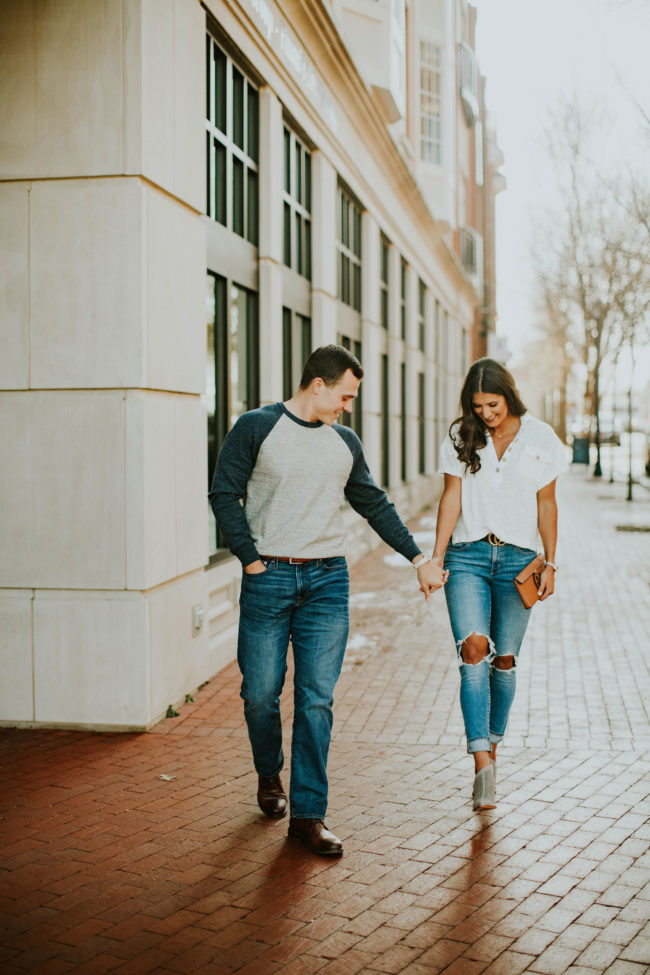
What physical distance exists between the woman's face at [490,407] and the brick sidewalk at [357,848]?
5.75 feet

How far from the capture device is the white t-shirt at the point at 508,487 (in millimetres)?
4645

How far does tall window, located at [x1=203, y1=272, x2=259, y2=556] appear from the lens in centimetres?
794

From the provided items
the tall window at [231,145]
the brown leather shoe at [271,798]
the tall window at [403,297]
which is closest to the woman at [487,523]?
the brown leather shoe at [271,798]

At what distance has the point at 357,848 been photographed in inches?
167

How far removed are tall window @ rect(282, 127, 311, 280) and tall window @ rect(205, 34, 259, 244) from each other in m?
1.23

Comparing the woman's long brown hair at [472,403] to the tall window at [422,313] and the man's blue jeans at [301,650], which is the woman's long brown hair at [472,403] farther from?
the tall window at [422,313]

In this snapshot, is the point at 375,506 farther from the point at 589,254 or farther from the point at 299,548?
the point at 589,254

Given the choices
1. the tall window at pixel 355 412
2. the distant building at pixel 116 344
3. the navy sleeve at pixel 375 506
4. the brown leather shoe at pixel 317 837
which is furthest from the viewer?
the tall window at pixel 355 412

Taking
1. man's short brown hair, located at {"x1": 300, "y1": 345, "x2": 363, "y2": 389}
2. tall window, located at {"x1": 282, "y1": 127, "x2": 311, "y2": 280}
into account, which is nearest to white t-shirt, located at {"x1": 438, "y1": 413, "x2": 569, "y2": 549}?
man's short brown hair, located at {"x1": 300, "y1": 345, "x2": 363, "y2": 389}

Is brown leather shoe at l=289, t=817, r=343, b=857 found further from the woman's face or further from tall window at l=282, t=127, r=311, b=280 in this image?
tall window at l=282, t=127, r=311, b=280

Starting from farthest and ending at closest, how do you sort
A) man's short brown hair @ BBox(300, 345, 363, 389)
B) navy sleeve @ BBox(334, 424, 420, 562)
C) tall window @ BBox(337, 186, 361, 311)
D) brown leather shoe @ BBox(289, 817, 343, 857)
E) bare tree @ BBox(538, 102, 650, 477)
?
bare tree @ BBox(538, 102, 650, 477), tall window @ BBox(337, 186, 361, 311), navy sleeve @ BBox(334, 424, 420, 562), man's short brown hair @ BBox(300, 345, 363, 389), brown leather shoe @ BBox(289, 817, 343, 857)

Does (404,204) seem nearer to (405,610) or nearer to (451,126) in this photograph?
(451,126)

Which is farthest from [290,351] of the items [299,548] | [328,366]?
[299,548]

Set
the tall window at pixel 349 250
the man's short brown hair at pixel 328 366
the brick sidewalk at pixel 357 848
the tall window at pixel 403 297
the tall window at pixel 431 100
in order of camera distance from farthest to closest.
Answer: the tall window at pixel 431 100 → the tall window at pixel 403 297 → the tall window at pixel 349 250 → the man's short brown hair at pixel 328 366 → the brick sidewalk at pixel 357 848
